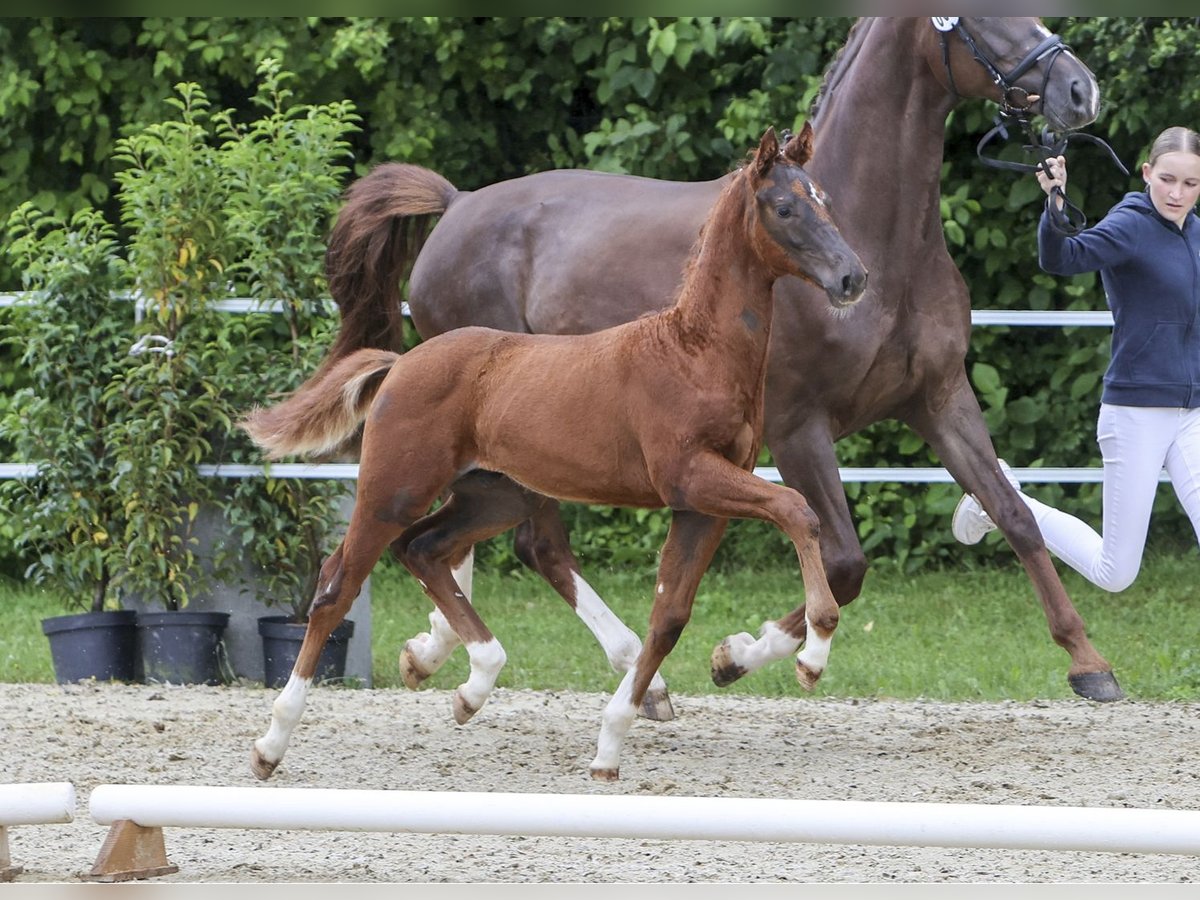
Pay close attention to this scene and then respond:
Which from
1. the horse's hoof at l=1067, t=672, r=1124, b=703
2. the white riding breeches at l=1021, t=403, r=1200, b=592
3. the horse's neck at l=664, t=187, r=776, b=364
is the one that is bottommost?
the horse's hoof at l=1067, t=672, r=1124, b=703

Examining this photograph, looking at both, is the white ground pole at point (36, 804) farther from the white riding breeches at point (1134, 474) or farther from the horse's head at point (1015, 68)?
the white riding breeches at point (1134, 474)

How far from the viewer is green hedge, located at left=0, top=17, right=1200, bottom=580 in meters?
8.23

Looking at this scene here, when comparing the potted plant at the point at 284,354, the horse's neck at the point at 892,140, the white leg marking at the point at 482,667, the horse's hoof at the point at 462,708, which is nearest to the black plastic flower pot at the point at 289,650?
the potted plant at the point at 284,354

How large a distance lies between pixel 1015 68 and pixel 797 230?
3.78 ft

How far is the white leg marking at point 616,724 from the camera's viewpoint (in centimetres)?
415

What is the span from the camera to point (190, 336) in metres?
6.32

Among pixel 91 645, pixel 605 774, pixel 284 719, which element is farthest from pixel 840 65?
pixel 91 645

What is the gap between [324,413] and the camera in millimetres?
4426

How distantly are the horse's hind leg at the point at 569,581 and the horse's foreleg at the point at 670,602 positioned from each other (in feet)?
2.51

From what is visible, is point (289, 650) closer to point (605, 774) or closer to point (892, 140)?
point (605, 774)

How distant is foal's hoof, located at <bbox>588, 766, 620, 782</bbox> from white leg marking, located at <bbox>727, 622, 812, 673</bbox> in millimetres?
719

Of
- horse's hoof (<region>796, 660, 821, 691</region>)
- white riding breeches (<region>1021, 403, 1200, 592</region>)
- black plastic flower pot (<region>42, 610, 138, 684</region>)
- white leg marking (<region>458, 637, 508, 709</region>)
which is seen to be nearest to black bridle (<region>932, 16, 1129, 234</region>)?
white riding breeches (<region>1021, 403, 1200, 592</region>)

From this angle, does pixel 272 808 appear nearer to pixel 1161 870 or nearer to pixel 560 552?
pixel 1161 870

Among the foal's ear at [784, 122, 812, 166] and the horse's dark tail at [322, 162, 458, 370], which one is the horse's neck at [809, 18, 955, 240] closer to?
the foal's ear at [784, 122, 812, 166]
